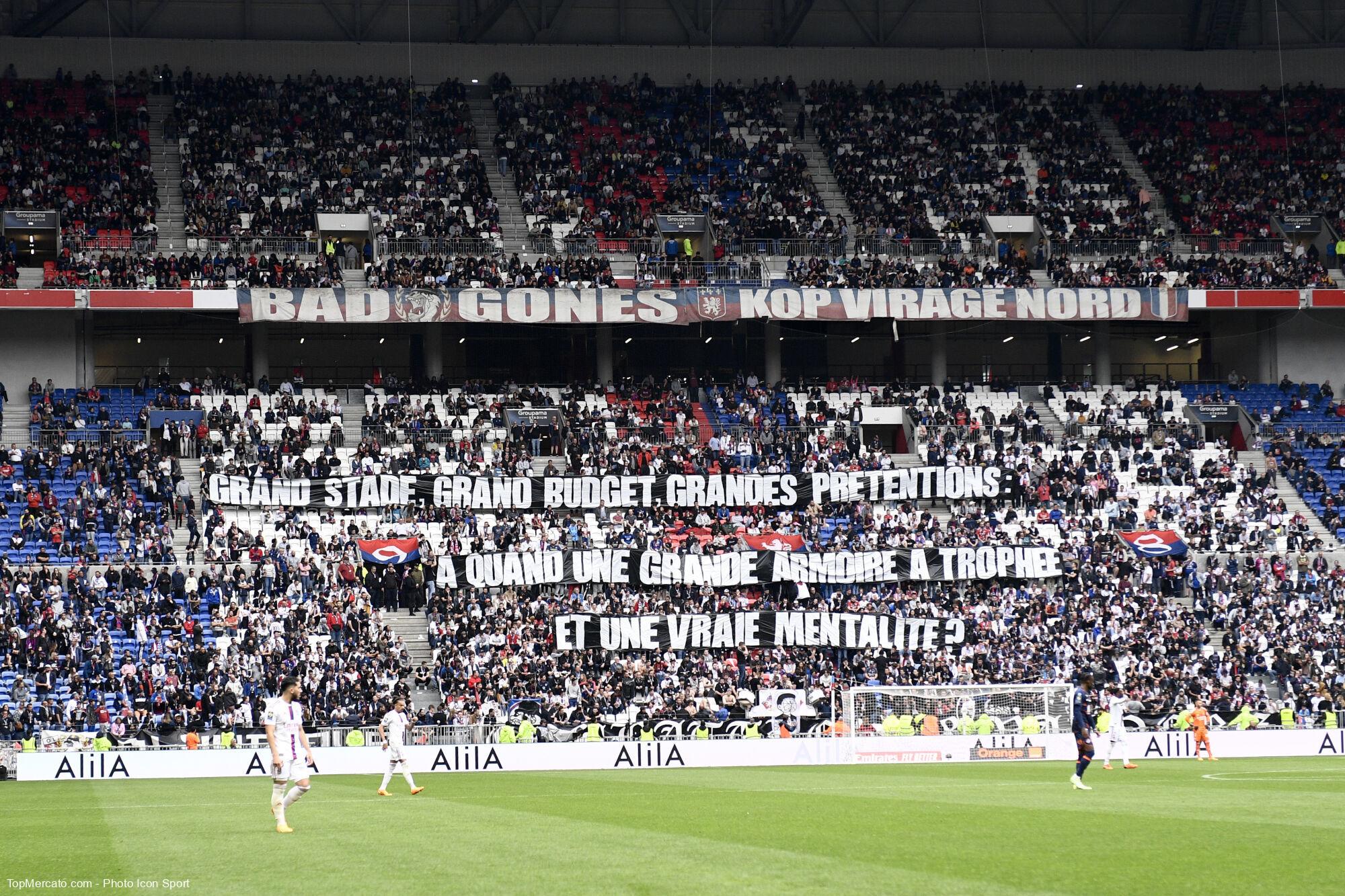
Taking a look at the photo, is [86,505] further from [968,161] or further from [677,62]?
[968,161]

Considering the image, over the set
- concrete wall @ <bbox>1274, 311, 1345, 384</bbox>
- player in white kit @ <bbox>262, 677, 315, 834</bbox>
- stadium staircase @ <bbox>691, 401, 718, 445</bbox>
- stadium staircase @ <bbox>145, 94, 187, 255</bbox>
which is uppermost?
stadium staircase @ <bbox>145, 94, 187, 255</bbox>

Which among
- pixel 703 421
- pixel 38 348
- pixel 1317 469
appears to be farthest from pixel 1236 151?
pixel 38 348

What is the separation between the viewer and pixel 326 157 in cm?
6444

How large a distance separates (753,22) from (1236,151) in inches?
837

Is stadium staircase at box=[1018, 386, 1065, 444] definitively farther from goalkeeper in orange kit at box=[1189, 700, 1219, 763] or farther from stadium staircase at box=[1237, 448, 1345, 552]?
goalkeeper in orange kit at box=[1189, 700, 1219, 763]

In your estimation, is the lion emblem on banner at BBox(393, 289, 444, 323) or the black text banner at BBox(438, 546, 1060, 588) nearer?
the black text banner at BBox(438, 546, 1060, 588)

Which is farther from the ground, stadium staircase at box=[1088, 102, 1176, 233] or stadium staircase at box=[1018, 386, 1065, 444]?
stadium staircase at box=[1088, 102, 1176, 233]

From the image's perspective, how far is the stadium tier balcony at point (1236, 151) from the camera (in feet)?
220

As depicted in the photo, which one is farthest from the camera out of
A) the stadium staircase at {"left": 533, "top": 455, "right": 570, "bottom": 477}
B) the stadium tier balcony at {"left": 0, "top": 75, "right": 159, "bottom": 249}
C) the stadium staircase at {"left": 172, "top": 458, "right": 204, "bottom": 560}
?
the stadium tier balcony at {"left": 0, "top": 75, "right": 159, "bottom": 249}

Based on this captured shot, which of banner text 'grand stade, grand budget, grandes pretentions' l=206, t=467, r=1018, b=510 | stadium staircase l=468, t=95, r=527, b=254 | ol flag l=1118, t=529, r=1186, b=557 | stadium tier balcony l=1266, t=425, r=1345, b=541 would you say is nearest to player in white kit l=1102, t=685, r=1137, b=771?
ol flag l=1118, t=529, r=1186, b=557

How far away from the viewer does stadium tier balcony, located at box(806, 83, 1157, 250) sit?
6544 cm

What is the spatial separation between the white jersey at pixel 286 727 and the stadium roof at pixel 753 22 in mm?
53930

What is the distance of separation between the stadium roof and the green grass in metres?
47.1

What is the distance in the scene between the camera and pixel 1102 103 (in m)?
73.5
